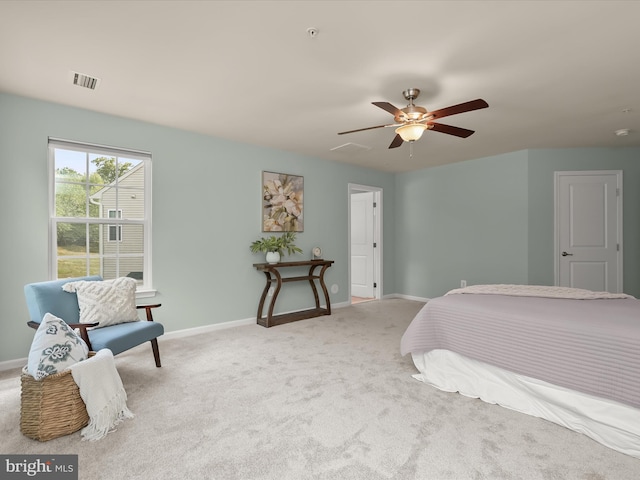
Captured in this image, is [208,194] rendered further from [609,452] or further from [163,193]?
[609,452]

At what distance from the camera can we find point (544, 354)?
2104mm

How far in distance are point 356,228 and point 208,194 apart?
328cm

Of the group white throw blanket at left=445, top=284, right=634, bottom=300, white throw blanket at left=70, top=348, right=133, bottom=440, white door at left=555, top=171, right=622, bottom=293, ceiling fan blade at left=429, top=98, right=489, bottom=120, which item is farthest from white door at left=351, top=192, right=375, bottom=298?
white throw blanket at left=70, top=348, right=133, bottom=440

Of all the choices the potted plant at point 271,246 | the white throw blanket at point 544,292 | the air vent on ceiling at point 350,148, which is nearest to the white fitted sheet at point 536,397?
the white throw blanket at point 544,292

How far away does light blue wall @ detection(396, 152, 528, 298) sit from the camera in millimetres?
5035

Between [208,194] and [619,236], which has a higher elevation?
[208,194]

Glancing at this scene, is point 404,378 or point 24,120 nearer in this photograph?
point 404,378

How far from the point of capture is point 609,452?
1790 millimetres

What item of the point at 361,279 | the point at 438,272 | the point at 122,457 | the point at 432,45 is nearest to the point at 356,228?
the point at 361,279

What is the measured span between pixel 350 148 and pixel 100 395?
153 inches

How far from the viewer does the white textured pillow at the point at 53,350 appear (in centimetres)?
194

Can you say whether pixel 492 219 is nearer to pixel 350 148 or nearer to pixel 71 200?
pixel 350 148

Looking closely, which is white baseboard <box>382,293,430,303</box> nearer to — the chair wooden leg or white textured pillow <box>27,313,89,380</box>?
the chair wooden leg

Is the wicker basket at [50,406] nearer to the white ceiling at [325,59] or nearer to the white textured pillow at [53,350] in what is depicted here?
the white textured pillow at [53,350]
